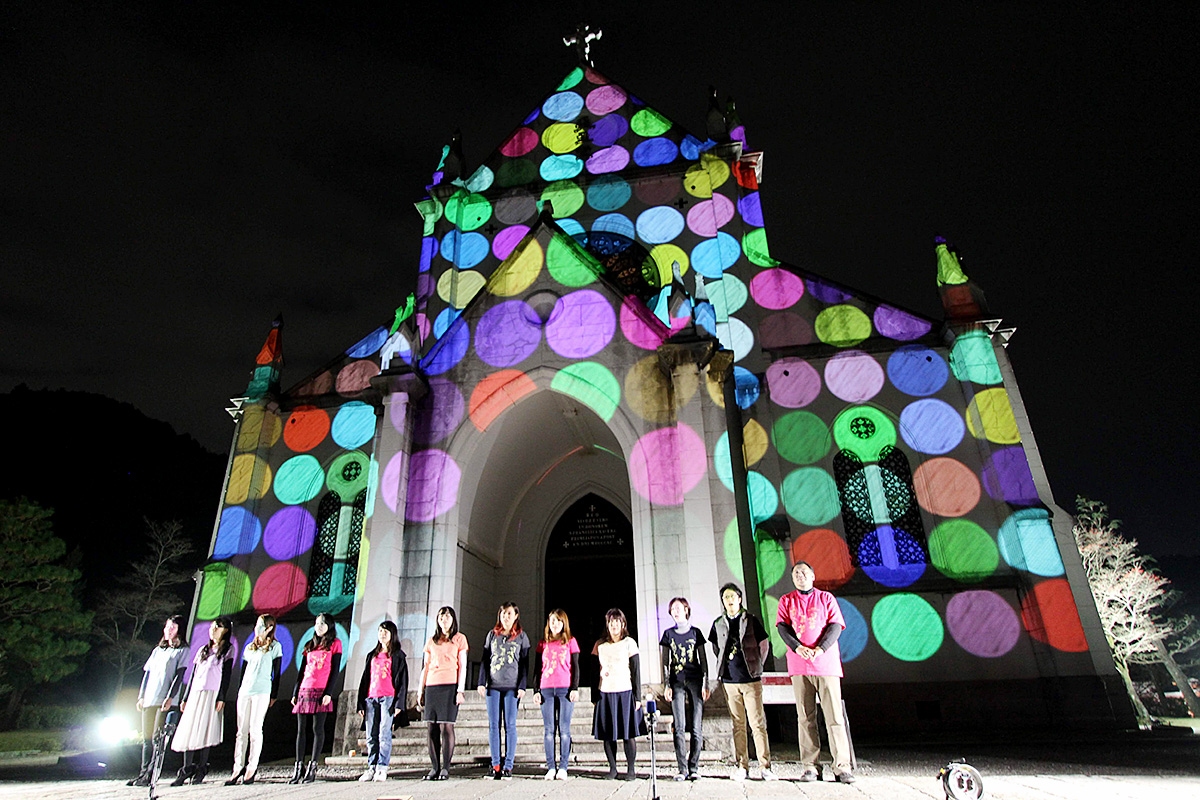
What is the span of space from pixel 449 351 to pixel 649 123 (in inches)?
436

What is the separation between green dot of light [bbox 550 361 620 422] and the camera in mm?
10391

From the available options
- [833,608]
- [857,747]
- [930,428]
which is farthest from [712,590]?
[930,428]

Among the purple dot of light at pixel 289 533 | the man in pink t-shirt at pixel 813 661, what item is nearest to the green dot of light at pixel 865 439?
the man in pink t-shirt at pixel 813 661

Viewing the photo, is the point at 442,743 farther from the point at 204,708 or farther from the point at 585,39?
the point at 585,39

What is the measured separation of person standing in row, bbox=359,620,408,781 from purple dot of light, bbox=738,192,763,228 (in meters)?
13.4

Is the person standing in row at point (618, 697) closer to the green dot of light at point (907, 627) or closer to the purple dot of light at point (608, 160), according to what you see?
the green dot of light at point (907, 627)

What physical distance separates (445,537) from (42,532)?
17.4 m

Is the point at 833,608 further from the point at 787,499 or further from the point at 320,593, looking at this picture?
the point at 320,593

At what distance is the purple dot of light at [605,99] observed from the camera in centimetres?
1928

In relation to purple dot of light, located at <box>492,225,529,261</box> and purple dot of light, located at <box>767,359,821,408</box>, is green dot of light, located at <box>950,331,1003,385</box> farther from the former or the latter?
purple dot of light, located at <box>492,225,529,261</box>

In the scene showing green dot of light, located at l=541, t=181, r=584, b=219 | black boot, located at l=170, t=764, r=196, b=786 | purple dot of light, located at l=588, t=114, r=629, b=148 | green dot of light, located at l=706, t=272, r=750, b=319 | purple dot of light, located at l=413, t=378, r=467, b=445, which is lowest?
black boot, located at l=170, t=764, r=196, b=786

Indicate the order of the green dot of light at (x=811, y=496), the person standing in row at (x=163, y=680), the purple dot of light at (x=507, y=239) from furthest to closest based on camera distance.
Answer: the purple dot of light at (x=507, y=239)
the green dot of light at (x=811, y=496)
the person standing in row at (x=163, y=680)

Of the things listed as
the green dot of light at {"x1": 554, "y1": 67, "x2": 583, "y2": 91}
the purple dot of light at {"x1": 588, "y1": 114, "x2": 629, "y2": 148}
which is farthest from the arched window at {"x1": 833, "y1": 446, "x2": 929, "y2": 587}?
the green dot of light at {"x1": 554, "y1": 67, "x2": 583, "y2": 91}

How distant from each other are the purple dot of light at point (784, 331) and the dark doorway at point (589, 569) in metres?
5.51
